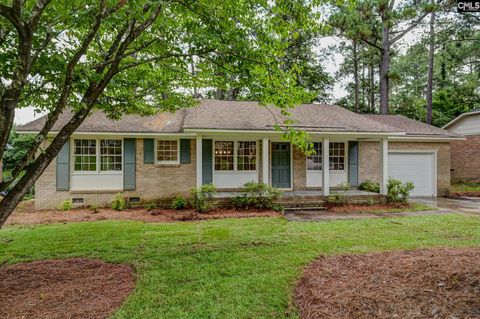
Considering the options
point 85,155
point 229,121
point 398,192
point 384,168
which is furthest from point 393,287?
point 85,155

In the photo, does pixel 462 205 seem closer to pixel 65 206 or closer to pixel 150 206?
pixel 150 206

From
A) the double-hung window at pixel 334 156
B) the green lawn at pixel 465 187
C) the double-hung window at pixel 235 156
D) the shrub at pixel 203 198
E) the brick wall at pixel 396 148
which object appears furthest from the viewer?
the green lawn at pixel 465 187

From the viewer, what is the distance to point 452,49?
18531 mm

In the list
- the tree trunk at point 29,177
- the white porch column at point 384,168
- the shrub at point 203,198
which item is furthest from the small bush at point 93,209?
the white porch column at point 384,168

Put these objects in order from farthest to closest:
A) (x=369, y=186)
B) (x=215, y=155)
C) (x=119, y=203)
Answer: (x=369, y=186)
(x=215, y=155)
(x=119, y=203)

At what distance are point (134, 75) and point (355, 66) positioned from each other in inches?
878

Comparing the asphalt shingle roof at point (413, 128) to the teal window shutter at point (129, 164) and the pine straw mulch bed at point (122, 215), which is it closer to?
the pine straw mulch bed at point (122, 215)

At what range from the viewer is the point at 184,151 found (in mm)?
10875

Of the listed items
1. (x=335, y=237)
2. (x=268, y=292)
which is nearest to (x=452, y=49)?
(x=335, y=237)

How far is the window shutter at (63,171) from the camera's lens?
9.95 m

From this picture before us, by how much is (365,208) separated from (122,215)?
8.32 meters

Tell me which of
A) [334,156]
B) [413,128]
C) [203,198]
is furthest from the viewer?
[413,128]

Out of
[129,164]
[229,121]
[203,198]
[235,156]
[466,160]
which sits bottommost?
[203,198]

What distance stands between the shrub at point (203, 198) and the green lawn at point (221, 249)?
1416 mm
